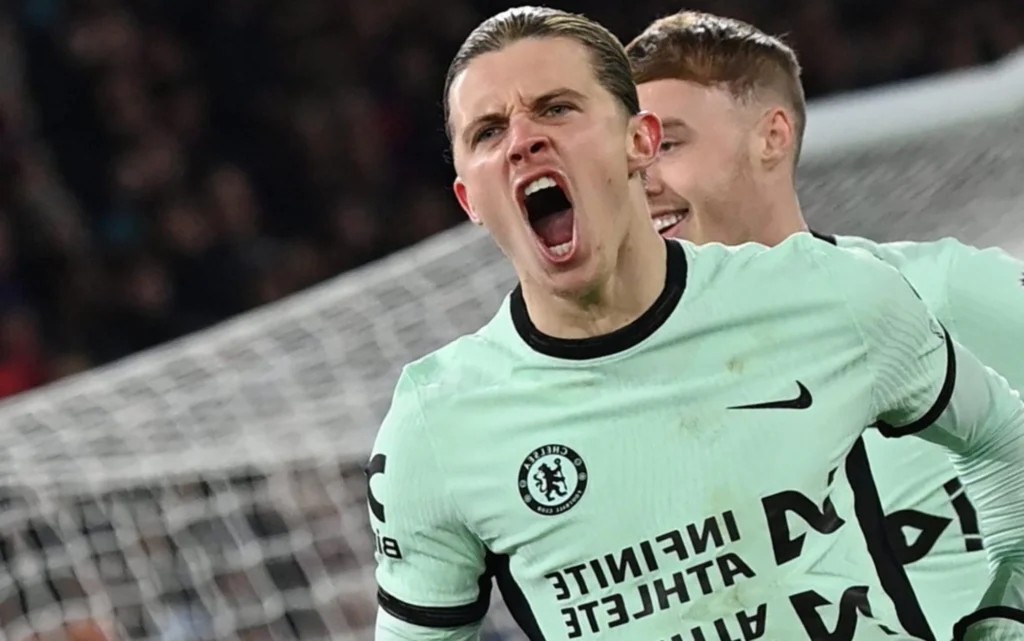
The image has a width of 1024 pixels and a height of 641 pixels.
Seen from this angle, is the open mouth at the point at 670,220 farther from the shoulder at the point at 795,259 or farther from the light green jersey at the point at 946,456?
the shoulder at the point at 795,259

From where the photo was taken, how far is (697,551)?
111cm

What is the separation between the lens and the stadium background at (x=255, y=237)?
1.90m

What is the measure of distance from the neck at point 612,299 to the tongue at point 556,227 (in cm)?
8

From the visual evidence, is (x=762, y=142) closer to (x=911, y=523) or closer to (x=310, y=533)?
(x=911, y=523)

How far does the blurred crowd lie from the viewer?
3676 millimetres

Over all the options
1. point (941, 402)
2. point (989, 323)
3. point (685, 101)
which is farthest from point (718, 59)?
point (941, 402)

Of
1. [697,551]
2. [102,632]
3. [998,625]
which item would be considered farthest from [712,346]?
[102,632]

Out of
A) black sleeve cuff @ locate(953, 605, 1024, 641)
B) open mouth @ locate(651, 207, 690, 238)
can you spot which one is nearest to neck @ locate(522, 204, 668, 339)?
black sleeve cuff @ locate(953, 605, 1024, 641)

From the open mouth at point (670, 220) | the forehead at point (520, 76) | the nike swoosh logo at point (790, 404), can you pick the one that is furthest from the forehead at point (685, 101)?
the nike swoosh logo at point (790, 404)

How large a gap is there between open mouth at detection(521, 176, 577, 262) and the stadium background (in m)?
0.66

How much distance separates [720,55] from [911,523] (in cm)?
62

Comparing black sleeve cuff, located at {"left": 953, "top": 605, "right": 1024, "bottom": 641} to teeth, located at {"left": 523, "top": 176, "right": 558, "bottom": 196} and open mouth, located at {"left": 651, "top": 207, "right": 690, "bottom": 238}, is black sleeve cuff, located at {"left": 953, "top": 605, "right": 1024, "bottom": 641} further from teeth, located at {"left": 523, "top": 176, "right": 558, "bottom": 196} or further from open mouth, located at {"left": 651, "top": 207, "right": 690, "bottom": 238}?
open mouth, located at {"left": 651, "top": 207, "right": 690, "bottom": 238}

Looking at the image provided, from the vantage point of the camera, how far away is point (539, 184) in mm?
1186

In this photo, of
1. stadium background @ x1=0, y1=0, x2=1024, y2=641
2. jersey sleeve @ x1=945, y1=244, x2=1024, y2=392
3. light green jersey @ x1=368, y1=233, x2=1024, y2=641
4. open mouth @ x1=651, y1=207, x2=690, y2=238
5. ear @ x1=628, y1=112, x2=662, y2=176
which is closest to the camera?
light green jersey @ x1=368, y1=233, x2=1024, y2=641
